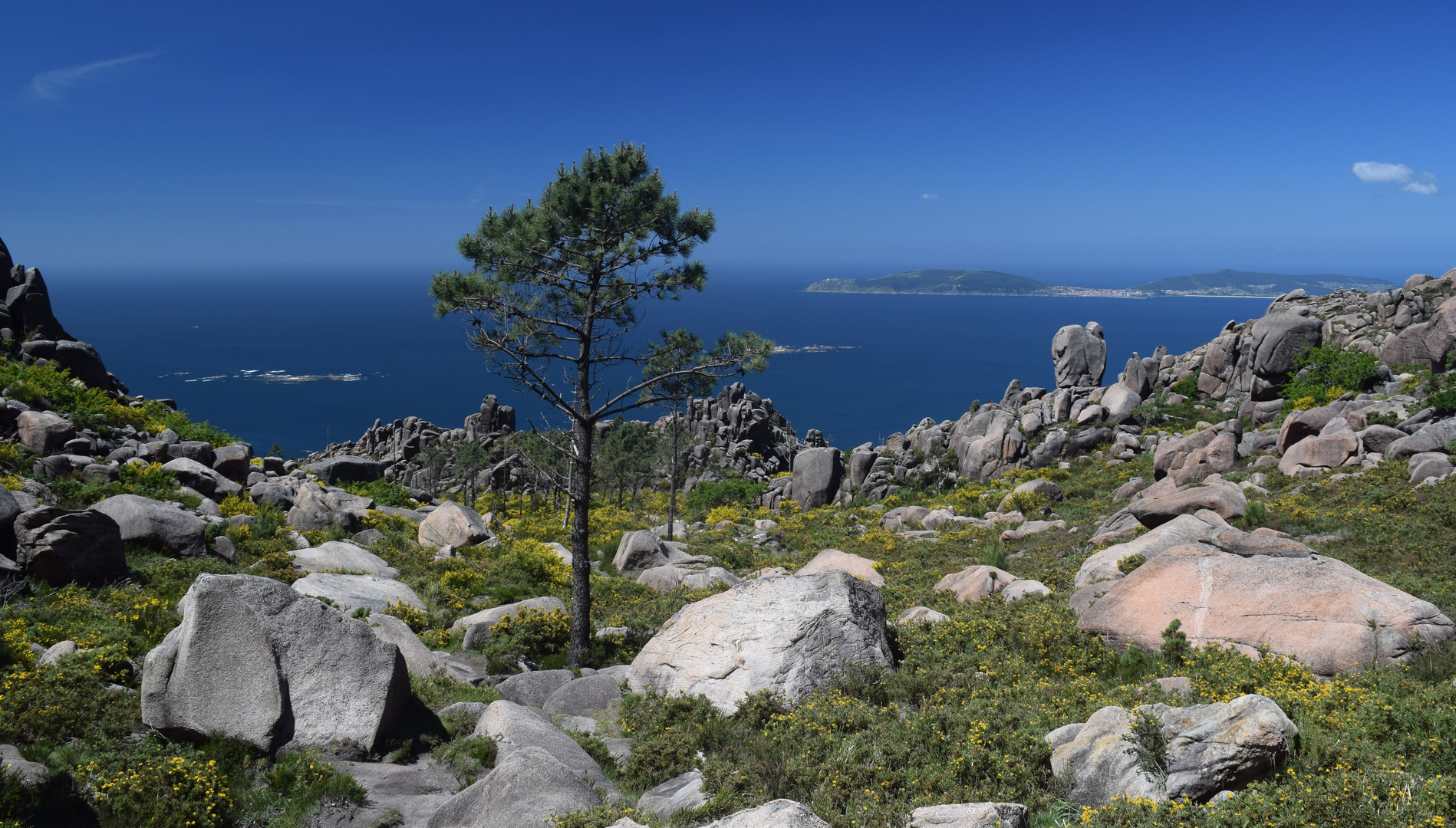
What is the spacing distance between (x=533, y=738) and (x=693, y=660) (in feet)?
11.5

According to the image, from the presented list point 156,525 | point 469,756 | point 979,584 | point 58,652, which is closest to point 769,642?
point 469,756

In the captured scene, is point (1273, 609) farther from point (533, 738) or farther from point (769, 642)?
point (533, 738)

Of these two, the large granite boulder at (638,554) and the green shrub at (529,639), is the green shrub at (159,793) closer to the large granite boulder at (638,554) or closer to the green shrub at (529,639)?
the green shrub at (529,639)

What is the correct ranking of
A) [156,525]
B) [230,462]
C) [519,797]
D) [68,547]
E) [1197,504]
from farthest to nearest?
[230,462] < [1197,504] < [156,525] < [68,547] < [519,797]

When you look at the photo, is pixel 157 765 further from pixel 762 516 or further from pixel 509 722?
pixel 762 516

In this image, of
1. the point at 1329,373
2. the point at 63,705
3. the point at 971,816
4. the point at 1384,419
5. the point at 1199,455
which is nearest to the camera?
the point at 971,816

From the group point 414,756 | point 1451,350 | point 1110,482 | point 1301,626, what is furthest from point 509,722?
point 1451,350

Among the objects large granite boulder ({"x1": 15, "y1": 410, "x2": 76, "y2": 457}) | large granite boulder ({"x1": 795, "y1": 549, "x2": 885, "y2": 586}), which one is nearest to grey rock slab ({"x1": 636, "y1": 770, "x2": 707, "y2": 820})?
large granite boulder ({"x1": 795, "y1": 549, "x2": 885, "y2": 586})

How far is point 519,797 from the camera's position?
8.27 meters

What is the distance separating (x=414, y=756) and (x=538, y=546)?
15.7 m

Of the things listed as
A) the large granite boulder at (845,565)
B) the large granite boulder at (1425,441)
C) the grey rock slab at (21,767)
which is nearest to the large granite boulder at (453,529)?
the large granite boulder at (845,565)

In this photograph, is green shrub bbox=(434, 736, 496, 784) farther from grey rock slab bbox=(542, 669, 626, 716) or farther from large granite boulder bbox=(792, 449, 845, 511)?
large granite boulder bbox=(792, 449, 845, 511)

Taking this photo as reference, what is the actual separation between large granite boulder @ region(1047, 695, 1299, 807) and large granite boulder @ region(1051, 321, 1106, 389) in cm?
5395

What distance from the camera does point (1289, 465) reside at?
2906cm
